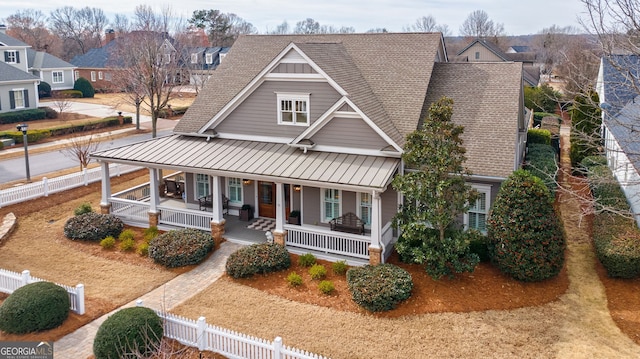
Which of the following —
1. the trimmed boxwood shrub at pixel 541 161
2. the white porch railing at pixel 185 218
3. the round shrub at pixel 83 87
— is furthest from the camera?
the round shrub at pixel 83 87

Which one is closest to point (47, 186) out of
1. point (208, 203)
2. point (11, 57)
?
point (208, 203)

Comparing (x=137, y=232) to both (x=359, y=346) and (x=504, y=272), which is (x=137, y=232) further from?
(x=504, y=272)

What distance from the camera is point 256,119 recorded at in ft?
69.5

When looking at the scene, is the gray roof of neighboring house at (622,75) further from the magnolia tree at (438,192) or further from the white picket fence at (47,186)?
the white picket fence at (47,186)

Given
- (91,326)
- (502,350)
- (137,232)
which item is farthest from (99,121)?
(502,350)

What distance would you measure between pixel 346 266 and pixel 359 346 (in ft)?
14.7

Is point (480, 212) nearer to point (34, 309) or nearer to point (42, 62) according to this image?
point (34, 309)

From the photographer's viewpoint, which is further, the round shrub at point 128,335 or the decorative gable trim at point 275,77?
the decorative gable trim at point 275,77

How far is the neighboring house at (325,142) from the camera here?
18203 mm

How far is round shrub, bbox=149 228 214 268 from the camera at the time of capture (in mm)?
17766

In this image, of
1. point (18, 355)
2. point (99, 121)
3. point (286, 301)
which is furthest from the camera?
point (99, 121)

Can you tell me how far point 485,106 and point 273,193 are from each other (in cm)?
929

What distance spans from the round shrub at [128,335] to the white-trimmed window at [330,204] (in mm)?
8811

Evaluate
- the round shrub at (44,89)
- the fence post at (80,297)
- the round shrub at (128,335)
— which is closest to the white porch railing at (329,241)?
the round shrub at (128,335)
